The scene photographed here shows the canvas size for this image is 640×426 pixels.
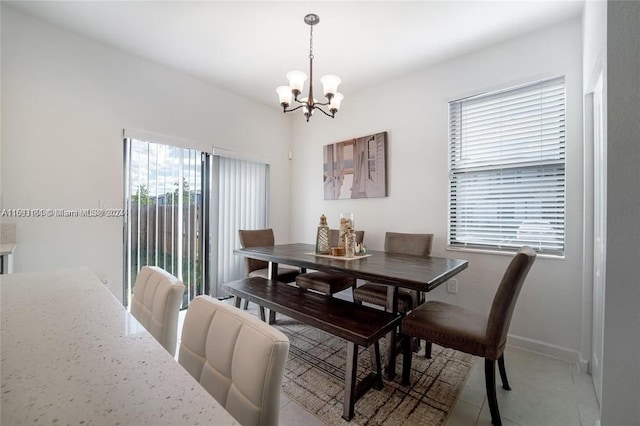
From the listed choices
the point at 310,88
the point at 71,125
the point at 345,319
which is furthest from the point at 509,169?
the point at 71,125

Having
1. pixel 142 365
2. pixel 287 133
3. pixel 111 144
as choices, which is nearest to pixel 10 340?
pixel 142 365

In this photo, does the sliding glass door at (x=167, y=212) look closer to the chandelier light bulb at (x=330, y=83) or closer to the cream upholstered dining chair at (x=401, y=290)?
the chandelier light bulb at (x=330, y=83)

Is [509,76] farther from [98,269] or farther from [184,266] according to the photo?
[98,269]

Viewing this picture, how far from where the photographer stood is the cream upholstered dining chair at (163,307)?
965mm

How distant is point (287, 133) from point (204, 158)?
140 centimetres

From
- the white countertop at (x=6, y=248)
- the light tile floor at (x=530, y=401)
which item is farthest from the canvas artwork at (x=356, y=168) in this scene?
the white countertop at (x=6, y=248)

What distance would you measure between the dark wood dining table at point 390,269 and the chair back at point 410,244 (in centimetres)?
33

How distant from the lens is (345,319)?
1658mm

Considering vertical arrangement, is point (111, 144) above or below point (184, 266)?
above

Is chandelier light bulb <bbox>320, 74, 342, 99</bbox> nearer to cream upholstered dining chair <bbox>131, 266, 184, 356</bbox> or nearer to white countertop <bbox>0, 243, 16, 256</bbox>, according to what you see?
cream upholstered dining chair <bbox>131, 266, 184, 356</bbox>

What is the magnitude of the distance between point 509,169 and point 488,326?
156 cm

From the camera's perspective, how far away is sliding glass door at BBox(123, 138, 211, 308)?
274cm

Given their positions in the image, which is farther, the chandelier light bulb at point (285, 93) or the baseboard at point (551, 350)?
the chandelier light bulb at point (285, 93)

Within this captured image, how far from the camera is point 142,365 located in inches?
21.7
